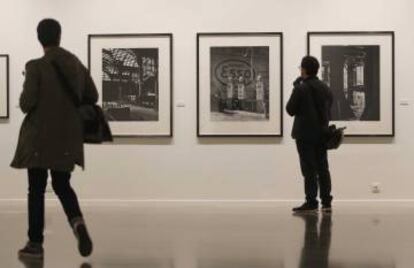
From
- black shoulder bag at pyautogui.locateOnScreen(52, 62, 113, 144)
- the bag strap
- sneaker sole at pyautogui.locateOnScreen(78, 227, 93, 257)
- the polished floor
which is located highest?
the bag strap

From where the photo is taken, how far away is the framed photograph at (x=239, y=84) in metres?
9.02

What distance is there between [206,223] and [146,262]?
231 centimetres

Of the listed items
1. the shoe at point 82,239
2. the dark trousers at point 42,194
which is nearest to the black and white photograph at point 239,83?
the dark trousers at point 42,194

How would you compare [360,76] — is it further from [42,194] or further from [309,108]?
[42,194]

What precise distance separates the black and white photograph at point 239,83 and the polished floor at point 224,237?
128 centimetres

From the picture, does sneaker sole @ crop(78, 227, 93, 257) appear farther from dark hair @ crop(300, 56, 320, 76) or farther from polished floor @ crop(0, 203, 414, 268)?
dark hair @ crop(300, 56, 320, 76)

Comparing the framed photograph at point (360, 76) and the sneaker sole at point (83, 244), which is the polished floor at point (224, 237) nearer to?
the sneaker sole at point (83, 244)

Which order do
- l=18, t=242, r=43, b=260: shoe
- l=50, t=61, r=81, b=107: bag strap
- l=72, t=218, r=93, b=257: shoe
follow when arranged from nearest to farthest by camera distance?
l=72, t=218, r=93, b=257: shoe, l=50, t=61, r=81, b=107: bag strap, l=18, t=242, r=43, b=260: shoe

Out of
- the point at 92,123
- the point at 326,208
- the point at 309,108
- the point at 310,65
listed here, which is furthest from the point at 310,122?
the point at 92,123

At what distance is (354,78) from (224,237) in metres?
4.04

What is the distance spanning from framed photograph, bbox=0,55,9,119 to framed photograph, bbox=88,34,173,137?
3.73ft

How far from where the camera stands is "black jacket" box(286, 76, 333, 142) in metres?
7.48

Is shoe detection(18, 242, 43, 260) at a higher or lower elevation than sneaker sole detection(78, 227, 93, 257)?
lower

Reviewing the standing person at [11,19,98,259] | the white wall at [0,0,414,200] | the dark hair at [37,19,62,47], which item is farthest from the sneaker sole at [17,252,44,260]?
the white wall at [0,0,414,200]
